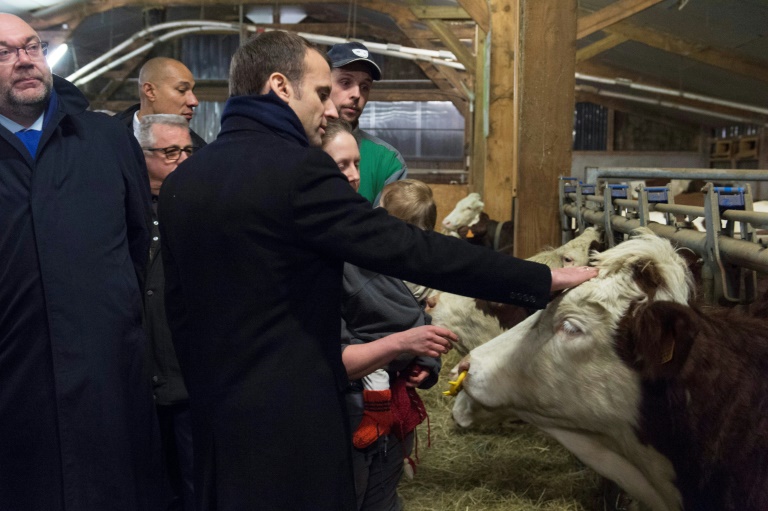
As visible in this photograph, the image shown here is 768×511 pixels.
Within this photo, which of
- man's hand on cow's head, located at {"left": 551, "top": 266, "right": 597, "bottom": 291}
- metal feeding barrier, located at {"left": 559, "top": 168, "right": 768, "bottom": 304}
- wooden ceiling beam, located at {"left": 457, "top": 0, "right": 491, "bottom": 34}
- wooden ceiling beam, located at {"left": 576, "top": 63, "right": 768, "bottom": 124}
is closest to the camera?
man's hand on cow's head, located at {"left": 551, "top": 266, "right": 597, "bottom": 291}

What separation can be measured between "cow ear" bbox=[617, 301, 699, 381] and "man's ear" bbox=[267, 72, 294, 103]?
104 cm

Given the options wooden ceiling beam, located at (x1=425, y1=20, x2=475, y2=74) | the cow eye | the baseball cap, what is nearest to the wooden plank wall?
wooden ceiling beam, located at (x1=425, y1=20, x2=475, y2=74)

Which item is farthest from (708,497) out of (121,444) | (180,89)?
(180,89)

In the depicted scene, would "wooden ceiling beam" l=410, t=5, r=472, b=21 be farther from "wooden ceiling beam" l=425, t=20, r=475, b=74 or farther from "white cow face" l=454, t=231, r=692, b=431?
"white cow face" l=454, t=231, r=692, b=431

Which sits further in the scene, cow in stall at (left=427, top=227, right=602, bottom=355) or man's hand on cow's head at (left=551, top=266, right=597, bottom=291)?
cow in stall at (left=427, top=227, right=602, bottom=355)

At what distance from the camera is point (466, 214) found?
9.58 meters

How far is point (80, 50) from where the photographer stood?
53.3 ft

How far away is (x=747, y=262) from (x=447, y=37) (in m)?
9.11

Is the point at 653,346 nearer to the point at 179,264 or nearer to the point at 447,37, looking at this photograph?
the point at 179,264

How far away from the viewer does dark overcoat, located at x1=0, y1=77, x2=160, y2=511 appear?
231 cm

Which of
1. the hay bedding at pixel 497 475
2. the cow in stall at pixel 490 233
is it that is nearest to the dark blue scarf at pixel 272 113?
the hay bedding at pixel 497 475

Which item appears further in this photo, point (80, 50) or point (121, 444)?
point (80, 50)

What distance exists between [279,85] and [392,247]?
471 millimetres

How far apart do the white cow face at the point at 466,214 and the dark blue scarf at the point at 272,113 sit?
7.78 metres
